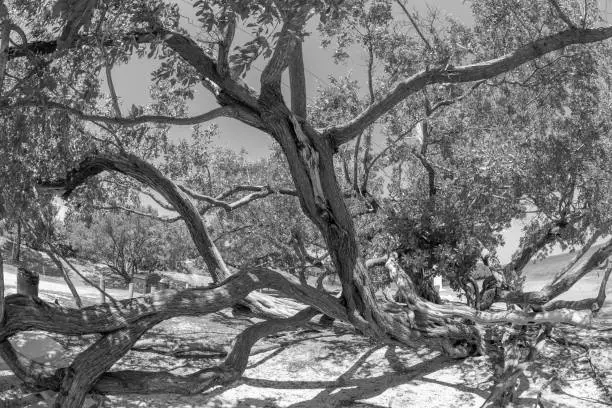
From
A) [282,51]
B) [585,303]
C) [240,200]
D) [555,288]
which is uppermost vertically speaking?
[282,51]

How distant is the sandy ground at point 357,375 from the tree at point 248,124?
586 mm

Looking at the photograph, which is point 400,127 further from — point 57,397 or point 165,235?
point 165,235

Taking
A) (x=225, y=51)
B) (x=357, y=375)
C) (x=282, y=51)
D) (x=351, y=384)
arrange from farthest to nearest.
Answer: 1. (x=357, y=375)
2. (x=351, y=384)
3. (x=225, y=51)
4. (x=282, y=51)

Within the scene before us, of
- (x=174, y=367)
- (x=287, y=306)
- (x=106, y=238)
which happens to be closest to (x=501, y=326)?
(x=287, y=306)

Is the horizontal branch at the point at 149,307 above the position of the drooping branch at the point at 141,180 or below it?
below

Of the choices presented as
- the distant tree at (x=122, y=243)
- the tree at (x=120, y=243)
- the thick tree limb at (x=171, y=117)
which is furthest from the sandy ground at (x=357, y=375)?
the tree at (x=120, y=243)

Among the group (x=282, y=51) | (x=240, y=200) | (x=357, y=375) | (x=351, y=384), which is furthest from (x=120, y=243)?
(x=282, y=51)

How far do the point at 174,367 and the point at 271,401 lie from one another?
1.83m

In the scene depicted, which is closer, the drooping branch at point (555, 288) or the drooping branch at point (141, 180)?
the drooping branch at point (141, 180)

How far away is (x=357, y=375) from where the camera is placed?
7801 millimetres

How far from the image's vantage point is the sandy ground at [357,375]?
6.49m

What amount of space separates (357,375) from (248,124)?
4015mm

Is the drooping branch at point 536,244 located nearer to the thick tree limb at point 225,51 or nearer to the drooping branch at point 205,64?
the drooping branch at point 205,64

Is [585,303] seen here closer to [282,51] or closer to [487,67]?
[487,67]
